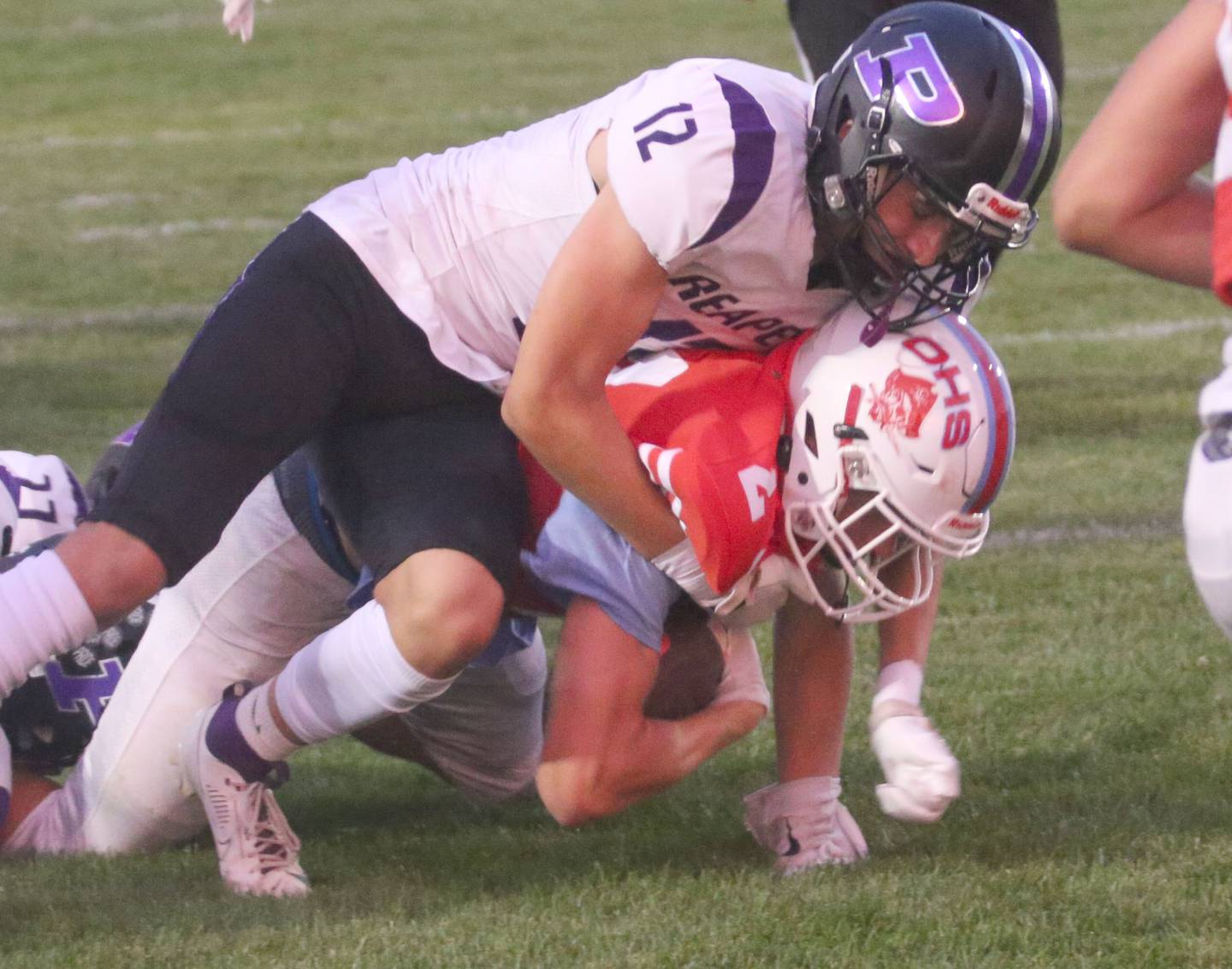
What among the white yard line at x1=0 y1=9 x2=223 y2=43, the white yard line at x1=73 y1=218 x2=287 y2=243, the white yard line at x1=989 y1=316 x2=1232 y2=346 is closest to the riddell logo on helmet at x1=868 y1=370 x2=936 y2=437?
the white yard line at x1=989 y1=316 x2=1232 y2=346

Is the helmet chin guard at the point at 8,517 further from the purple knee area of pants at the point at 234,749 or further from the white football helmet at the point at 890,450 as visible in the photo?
the white football helmet at the point at 890,450

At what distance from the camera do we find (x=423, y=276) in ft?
10.6

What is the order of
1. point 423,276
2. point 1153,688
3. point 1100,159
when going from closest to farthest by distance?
point 1100,159
point 423,276
point 1153,688

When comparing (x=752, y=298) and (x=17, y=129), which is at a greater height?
(x=752, y=298)

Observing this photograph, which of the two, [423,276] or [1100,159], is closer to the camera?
[1100,159]

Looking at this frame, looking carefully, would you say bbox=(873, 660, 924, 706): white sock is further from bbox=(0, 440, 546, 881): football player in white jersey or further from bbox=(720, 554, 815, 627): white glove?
bbox=(0, 440, 546, 881): football player in white jersey

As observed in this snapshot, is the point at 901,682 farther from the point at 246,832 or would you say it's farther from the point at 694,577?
the point at 246,832

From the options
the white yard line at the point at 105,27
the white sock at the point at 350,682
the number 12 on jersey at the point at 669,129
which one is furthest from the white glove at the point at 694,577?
the white yard line at the point at 105,27

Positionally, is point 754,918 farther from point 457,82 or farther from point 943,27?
point 457,82

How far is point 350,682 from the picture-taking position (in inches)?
119

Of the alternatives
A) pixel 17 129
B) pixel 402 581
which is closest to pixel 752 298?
pixel 402 581

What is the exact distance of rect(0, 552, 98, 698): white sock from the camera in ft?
9.43

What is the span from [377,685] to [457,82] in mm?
10307

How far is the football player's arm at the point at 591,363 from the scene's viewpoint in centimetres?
282
